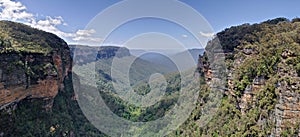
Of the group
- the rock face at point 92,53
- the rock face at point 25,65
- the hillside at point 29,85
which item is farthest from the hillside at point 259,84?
the rock face at point 92,53

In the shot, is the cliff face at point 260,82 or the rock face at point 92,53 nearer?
the cliff face at point 260,82

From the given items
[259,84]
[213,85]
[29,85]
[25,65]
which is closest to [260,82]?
[259,84]

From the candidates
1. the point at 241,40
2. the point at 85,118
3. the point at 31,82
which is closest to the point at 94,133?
the point at 85,118

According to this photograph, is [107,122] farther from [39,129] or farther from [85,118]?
[39,129]

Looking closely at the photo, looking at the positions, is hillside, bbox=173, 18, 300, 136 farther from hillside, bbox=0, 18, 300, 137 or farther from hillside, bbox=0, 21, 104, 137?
hillside, bbox=0, 21, 104, 137

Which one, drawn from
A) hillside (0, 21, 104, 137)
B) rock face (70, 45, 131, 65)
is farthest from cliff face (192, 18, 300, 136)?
rock face (70, 45, 131, 65)

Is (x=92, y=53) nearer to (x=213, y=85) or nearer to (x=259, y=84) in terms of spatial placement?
(x=213, y=85)

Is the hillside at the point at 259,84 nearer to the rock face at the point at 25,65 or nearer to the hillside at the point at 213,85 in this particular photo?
the hillside at the point at 213,85
